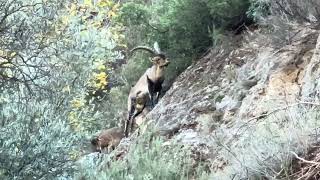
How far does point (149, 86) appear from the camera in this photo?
11547 mm

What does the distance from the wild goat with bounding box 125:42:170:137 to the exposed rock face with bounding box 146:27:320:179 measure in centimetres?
128

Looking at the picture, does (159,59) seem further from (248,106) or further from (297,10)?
(297,10)

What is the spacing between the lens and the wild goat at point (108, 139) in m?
12.6

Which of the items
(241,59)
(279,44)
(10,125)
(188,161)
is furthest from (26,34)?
(241,59)

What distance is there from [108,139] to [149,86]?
7.25ft

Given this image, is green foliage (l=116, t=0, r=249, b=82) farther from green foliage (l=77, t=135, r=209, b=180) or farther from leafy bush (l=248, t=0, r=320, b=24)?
green foliage (l=77, t=135, r=209, b=180)

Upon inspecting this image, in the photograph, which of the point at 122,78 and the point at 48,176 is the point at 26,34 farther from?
the point at 122,78

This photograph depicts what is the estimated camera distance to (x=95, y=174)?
253 inches

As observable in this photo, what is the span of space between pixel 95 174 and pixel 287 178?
2942mm

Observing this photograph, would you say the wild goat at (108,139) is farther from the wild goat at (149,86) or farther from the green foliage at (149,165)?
the green foliage at (149,165)

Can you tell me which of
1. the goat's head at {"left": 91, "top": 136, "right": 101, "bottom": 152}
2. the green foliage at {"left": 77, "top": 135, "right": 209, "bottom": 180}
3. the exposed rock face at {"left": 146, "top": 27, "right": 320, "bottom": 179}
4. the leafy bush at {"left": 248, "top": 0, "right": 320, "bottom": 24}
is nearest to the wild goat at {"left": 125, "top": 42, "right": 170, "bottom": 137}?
the goat's head at {"left": 91, "top": 136, "right": 101, "bottom": 152}

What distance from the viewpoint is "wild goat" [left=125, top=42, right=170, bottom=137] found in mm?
11384

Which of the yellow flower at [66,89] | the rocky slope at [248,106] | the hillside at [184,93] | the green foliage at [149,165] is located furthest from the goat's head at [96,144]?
the yellow flower at [66,89]

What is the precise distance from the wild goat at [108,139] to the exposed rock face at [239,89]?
2.85 metres
